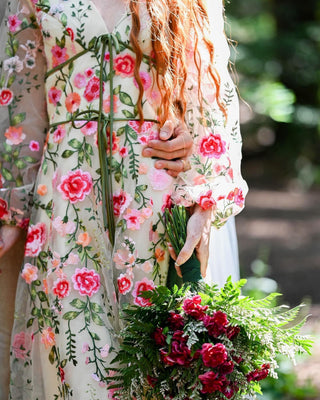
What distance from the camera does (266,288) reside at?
4.90m

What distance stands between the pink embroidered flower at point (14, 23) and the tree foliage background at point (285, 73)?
6.06m

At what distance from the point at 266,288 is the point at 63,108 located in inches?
113

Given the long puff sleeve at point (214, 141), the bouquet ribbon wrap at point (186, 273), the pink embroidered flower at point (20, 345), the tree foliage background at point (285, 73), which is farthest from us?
the tree foliage background at point (285, 73)

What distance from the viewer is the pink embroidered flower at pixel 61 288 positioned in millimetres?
2227

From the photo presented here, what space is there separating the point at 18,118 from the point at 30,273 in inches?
20.2

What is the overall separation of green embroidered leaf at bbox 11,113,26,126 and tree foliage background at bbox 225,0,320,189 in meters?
6.11

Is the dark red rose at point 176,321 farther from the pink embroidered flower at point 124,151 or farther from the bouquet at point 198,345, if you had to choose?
the pink embroidered flower at point 124,151

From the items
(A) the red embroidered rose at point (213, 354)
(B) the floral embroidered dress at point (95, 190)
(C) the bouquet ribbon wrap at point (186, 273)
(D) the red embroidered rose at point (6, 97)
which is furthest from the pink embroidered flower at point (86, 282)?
(D) the red embroidered rose at point (6, 97)

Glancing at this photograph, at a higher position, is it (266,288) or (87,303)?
(87,303)

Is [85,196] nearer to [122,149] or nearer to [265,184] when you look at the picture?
[122,149]

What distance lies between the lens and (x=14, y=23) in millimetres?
2455

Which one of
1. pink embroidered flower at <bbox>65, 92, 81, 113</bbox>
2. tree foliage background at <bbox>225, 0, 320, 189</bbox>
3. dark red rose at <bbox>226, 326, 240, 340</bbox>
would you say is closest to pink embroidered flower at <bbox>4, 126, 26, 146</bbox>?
pink embroidered flower at <bbox>65, 92, 81, 113</bbox>

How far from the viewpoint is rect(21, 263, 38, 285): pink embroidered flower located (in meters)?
2.36

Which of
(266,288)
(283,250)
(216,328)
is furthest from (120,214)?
(283,250)
